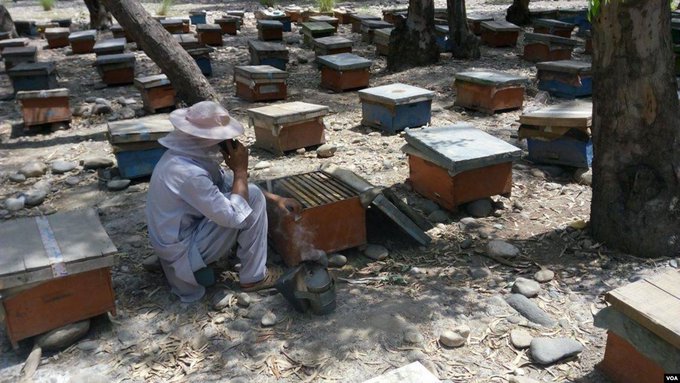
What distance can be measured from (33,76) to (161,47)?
2.35 m

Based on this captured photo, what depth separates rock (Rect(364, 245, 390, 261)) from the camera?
11.4 ft

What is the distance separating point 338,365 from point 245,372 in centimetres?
40

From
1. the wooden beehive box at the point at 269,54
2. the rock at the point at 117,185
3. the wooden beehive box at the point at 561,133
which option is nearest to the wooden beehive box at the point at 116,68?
the wooden beehive box at the point at 269,54

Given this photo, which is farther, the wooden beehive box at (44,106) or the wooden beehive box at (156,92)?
the wooden beehive box at (156,92)

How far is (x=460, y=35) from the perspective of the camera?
8711 millimetres

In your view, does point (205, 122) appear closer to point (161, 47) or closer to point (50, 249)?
point (50, 249)

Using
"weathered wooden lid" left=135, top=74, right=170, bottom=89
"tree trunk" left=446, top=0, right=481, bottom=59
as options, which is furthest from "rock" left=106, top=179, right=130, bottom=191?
"tree trunk" left=446, top=0, right=481, bottom=59

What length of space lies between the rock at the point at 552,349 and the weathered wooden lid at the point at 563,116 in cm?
212

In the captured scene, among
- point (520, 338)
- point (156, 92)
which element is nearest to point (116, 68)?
point (156, 92)

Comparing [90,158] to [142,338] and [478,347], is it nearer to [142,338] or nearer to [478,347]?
[142,338]

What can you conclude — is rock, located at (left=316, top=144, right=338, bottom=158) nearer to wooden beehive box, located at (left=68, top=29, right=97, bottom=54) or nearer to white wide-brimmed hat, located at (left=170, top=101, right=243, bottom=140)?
white wide-brimmed hat, located at (left=170, top=101, right=243, bottom=140)

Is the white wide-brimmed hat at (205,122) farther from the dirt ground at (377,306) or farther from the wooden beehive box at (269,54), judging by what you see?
the wooden beehive box at (269,54)

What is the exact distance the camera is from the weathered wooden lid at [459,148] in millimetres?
3705

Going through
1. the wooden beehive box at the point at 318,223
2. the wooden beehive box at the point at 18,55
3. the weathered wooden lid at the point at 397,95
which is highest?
the wooden beehive box at the point at 18,55
